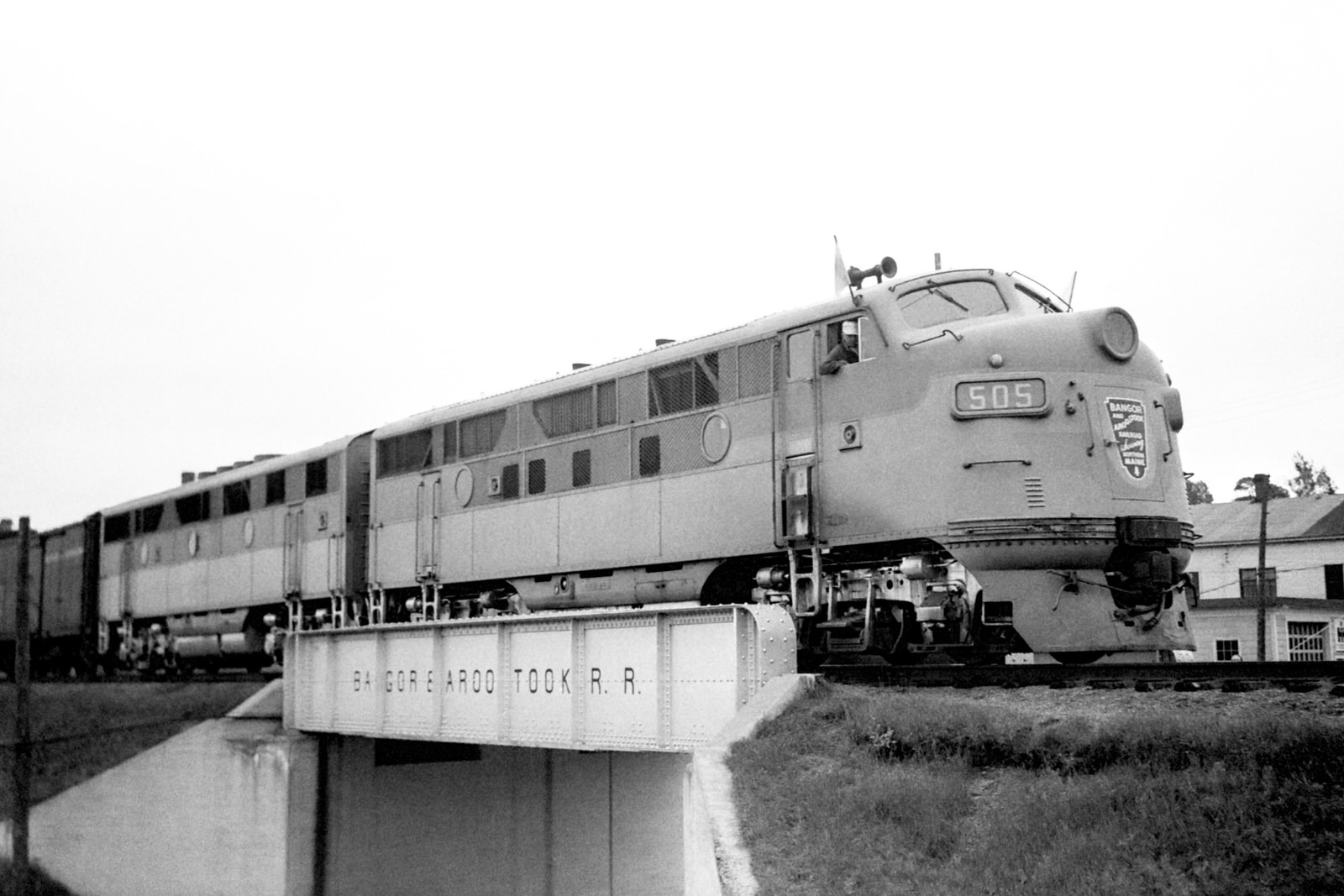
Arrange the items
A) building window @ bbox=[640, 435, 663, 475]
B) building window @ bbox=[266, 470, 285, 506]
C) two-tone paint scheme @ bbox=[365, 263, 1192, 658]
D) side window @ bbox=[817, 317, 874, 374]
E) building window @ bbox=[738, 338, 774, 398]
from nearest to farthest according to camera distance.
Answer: two-tone paint scheme @ bbox=[365, 263, 1192, 658]
side window @ bbox=[817, 317, 874, 374]
building window @ bbox=[738, 338, 774, 398]
building window @ bbox=[640, 435, 663, 475]
building window @ bbox=[266, 470, 285, 506]

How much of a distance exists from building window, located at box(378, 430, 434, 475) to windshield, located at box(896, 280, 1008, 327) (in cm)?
1032

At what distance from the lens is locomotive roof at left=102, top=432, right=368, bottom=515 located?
26391 mm

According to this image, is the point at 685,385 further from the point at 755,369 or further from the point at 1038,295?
the point at 1038,295

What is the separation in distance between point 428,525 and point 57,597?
20.3 m

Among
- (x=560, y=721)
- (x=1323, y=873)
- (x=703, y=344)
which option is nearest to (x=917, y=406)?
(x=703, y=344)

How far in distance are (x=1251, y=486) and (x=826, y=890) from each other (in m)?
75.2

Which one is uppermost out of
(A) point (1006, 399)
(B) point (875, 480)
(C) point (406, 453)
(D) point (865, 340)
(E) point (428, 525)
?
(D) point (865, 340)

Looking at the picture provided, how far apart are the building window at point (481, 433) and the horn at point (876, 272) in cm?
731

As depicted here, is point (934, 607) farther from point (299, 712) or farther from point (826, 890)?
point (299, 712)

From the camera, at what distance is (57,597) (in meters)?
38.2

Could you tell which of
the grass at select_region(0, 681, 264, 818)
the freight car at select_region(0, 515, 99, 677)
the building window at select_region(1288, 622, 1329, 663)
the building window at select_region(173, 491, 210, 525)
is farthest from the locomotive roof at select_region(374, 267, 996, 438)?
the building window at select_region(1288, 622, 1329, 663)

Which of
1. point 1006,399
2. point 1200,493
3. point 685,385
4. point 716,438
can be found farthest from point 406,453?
point 1200,493

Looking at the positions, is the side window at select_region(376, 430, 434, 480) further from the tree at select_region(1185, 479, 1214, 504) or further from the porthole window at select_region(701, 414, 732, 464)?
the tree at select_region(1185, 479, 1214, 504)

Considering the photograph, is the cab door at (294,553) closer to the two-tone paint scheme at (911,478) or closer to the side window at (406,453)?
the side window at (406,453)
